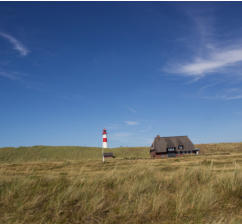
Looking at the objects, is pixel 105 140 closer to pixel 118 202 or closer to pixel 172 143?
pixel 172 143

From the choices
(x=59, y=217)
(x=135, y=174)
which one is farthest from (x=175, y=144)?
(x=59, y=217)

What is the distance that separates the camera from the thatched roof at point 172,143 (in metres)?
61.1

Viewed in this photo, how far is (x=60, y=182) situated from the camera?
6.82 metres

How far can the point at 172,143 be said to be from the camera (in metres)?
62.2

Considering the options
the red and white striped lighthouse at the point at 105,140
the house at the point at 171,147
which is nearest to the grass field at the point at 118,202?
the house at the point at 171,147

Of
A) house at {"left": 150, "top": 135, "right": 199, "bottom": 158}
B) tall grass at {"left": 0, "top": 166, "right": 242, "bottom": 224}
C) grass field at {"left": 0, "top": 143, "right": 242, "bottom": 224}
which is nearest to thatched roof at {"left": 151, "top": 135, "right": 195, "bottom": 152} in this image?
house at {"left": 150, "top": 135, "right": 199, "bottom": 158}

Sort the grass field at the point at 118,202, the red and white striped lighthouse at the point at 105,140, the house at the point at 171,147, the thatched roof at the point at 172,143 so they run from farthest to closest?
the red and white striped lighthouse at the point at 105,140, the thatched roof at the point at 172,143, the house at the point at 171,147, the grass field at the point at 118,202

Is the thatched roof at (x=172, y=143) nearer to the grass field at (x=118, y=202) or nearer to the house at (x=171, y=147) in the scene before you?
the house at (x=171, y=147)

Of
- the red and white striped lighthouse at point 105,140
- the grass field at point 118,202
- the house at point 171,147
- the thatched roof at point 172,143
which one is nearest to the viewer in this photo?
the grass field at point 118,202

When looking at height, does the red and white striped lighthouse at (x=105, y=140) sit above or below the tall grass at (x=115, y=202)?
above

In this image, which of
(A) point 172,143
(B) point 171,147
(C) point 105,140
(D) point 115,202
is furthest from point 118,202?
(C) point 105,140

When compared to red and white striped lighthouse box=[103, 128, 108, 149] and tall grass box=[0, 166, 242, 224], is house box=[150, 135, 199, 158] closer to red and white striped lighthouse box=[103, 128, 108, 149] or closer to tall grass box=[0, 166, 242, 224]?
red and white striped lighthouse box=[103, 128, 108, 149]

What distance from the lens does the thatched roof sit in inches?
2407

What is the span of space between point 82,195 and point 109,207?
0.94 metres
